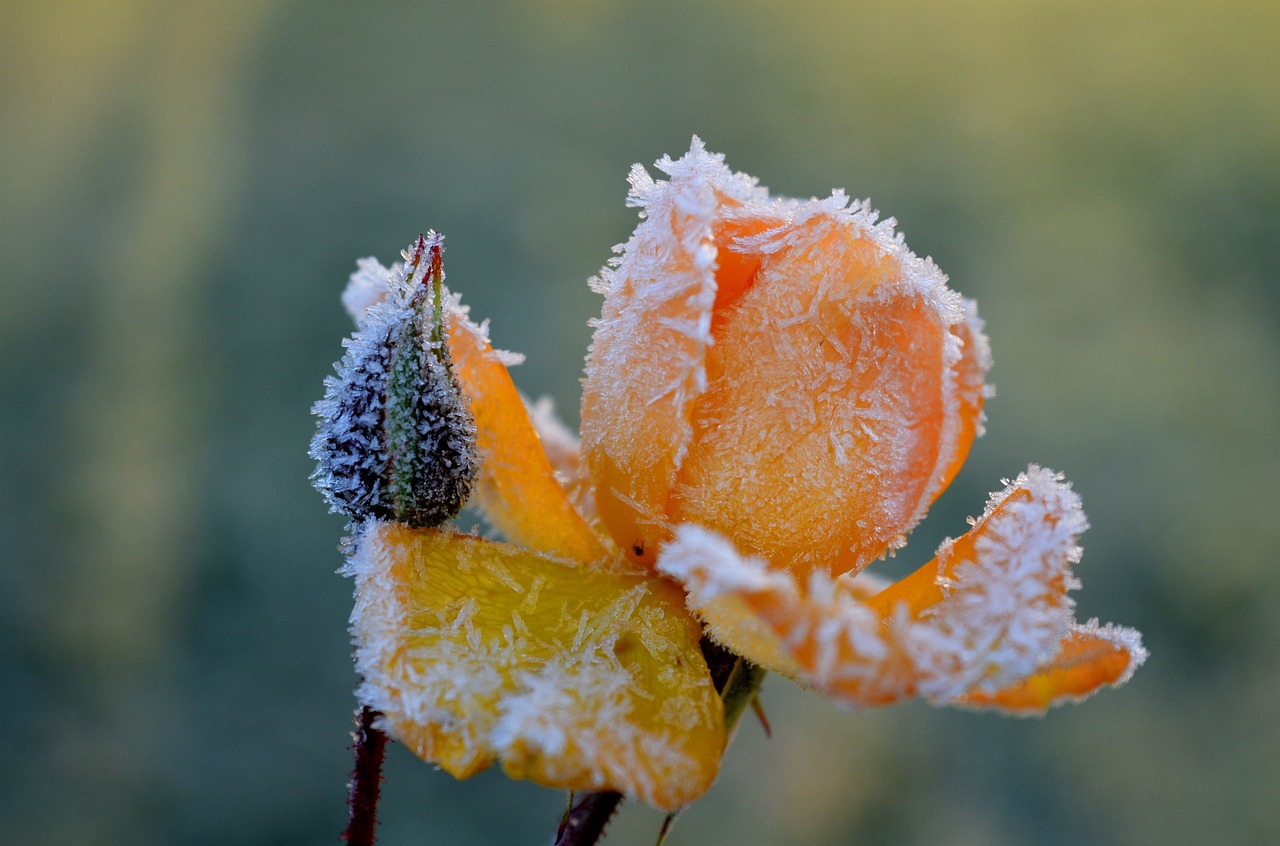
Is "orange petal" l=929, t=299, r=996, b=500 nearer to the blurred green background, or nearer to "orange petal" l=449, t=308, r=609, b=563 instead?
"orange petal" l=449, t=308, r=609, b=563

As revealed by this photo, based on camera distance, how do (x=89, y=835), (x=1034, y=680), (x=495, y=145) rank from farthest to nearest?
(x=495, y=145), (x=89, y=835), (x=1034, y=680)

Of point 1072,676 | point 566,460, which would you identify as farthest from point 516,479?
point 1072,676

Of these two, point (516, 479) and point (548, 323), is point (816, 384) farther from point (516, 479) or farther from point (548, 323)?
point (548, 323)

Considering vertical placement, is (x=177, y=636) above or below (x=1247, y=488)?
below

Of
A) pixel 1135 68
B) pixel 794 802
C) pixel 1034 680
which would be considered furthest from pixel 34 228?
pixel 1135 68

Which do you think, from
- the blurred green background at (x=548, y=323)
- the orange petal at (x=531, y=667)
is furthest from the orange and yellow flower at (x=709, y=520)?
the blurred green background at (x=548, y=323)

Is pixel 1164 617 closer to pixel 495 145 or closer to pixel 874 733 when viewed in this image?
pixel 874 733

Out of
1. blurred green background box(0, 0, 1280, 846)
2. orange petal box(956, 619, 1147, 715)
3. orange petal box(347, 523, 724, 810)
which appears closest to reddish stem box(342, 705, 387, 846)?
orange petal box(347, 523, 724, 810)

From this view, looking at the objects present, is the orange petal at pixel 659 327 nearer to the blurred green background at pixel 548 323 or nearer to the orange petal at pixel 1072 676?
the orange petal at pixel 1072 676
